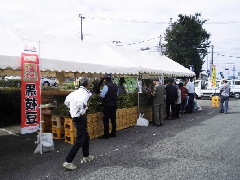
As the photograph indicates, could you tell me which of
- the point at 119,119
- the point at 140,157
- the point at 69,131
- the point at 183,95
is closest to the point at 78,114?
the point at 140,157

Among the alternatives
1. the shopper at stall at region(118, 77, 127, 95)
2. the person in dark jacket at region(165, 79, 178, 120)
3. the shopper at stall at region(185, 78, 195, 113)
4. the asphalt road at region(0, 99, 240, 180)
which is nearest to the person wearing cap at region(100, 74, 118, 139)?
the asphalt road at region(0, 99, 240, 180)

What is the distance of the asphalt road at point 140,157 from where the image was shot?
4758mm

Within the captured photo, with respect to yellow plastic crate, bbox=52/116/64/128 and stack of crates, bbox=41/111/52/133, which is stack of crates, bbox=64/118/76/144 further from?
stack of crates, bbox=41/111/52/133

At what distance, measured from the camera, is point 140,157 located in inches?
229

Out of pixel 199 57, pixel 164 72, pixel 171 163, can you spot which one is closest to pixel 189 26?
pixel 199 57

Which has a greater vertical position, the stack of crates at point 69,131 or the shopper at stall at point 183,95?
the shopper at stall at point 183,95

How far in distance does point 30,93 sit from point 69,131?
179 centimetres

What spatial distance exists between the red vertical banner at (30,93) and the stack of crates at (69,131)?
3.96ft

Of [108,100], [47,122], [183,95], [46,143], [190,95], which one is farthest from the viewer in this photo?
[190,95]

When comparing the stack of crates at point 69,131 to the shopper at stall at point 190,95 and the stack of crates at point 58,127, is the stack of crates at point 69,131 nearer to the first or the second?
the stack of crates at point 58,127

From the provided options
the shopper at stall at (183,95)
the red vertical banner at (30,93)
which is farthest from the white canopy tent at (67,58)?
the shopper at stall at (183,95)

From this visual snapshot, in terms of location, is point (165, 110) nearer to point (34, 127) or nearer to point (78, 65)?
point (78, 65)

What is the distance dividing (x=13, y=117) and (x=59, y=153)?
5.06m

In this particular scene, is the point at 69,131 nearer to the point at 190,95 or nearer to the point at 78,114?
the point at 78,114
